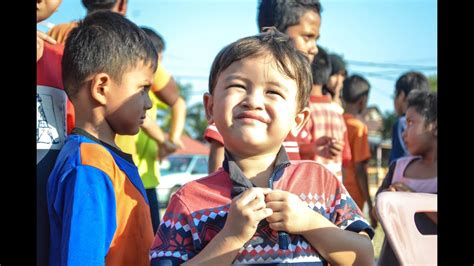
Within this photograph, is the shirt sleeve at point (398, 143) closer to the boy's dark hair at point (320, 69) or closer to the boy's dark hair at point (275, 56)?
the boy's dark hair at point (320, 69)

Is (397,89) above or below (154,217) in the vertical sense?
below

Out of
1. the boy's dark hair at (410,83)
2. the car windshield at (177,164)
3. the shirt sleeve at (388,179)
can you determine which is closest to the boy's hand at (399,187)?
the shirt sleeve at (388,179)

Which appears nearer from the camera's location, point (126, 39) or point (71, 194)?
point (71, 194)

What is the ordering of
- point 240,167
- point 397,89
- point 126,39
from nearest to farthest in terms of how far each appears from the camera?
point 240,167, point 126,39, point 397,89

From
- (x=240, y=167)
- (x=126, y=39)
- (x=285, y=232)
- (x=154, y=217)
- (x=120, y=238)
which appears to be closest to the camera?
(x=285, y=232)

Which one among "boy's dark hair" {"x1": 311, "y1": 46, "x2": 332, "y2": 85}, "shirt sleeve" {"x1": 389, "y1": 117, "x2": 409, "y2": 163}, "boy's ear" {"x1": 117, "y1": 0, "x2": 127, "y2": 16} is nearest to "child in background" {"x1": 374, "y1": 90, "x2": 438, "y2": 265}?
"boy's dark hair" {"x1": 311, "y1": 46, "x2": 332, "y2": 85}

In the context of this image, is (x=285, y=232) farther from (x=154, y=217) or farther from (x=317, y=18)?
(x=317, y=18)

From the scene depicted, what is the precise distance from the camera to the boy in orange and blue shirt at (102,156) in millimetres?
1831

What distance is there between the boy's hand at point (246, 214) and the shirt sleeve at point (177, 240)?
0.13 metres
